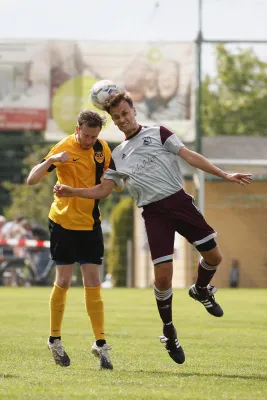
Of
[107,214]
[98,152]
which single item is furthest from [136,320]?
[107,214]

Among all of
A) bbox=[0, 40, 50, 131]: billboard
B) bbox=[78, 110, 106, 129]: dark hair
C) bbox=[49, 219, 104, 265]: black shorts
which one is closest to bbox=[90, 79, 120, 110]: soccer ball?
bbox=[78, 110, 106, 129]: dark hair

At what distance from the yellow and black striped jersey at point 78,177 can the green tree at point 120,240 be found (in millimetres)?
20032

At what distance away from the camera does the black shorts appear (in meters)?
8.02

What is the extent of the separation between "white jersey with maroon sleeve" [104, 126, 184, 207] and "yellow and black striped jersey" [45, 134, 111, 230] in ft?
0.55

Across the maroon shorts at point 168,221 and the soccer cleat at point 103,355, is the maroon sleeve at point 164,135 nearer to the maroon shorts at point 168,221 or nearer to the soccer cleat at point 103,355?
the maroon shorts at point 168,221

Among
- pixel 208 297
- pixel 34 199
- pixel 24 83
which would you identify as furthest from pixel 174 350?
pixel 34 199

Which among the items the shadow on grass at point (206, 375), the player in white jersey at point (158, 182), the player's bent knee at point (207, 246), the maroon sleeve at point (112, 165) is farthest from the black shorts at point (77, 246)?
the shadow on grass at point (206, 375)

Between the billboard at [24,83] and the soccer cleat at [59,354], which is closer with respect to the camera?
the soccer cleat at [59,354]

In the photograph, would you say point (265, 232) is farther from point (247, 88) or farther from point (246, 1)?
point (247, 88)

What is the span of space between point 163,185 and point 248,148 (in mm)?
19941

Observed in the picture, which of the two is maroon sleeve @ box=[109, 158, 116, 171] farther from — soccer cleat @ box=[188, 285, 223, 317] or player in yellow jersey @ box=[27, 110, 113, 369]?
soccer cleat @ box=[188, 285, 223, 317]

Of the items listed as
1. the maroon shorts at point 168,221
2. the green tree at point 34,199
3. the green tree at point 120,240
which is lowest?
the green tree at point 34,199

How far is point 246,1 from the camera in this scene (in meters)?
25.1

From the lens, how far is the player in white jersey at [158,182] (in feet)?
25.8
